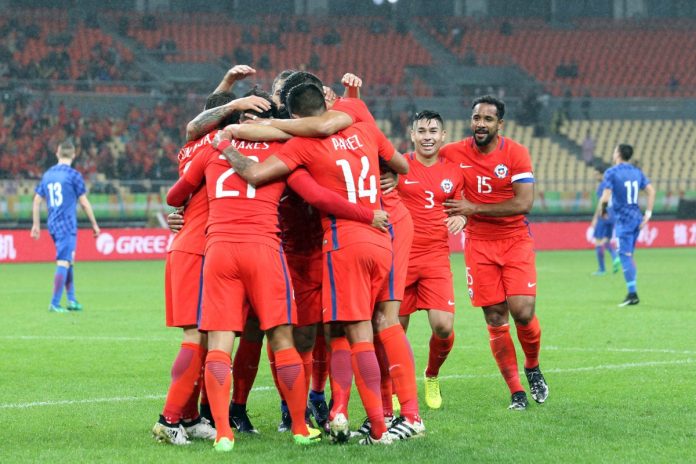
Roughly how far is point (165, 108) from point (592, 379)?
2969 cm

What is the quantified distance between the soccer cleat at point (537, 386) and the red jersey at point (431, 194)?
1147mm

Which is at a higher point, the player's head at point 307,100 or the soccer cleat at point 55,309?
the player's head at point 307,100

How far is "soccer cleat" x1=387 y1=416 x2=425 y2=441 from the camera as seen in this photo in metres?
6.64

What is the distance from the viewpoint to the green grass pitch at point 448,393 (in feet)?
20.8

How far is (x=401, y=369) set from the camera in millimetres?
6828

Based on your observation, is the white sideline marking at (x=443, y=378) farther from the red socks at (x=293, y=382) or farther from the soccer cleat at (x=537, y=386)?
the red socks at (x=293, y=382)

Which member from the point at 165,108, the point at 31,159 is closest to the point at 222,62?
the point at 165,108

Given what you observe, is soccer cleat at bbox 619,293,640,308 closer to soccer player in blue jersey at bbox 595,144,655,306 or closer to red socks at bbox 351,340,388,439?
soccer player in blue jersey at bbox 595,144,655,306

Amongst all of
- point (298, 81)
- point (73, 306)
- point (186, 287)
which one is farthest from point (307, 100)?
point (73, 306)

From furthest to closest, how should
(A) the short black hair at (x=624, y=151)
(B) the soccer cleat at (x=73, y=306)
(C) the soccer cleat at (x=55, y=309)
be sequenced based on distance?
(A) the short black hair at (x=624, y=151), (B) the soccer cleat at (x=73, y=306), (C) the soccer cleat at (x=55, y=309)

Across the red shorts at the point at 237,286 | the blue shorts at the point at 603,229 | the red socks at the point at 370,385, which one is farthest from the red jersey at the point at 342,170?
the blue shorts at the point at 603,229

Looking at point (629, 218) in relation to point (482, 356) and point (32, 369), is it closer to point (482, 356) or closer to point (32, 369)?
point (482, 356)

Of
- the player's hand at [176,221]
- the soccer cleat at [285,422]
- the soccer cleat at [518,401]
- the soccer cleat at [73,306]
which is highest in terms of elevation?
the player's hand at [176,221]

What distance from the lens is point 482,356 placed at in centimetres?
1108
